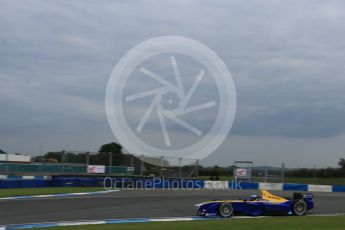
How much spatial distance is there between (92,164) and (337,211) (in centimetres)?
1749

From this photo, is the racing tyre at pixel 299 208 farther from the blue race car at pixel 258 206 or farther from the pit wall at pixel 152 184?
the pit wall at pixel 152 184

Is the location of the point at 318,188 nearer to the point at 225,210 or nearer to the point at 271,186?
the point at 271,186

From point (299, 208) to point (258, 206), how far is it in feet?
4.07

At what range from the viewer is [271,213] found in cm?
1438

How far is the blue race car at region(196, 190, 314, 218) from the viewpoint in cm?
1365

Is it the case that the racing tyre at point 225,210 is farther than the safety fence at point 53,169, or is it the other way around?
the safety fence at point 53,169

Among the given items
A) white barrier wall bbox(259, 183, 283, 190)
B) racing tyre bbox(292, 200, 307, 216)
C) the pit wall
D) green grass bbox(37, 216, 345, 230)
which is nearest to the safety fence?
the pit wall

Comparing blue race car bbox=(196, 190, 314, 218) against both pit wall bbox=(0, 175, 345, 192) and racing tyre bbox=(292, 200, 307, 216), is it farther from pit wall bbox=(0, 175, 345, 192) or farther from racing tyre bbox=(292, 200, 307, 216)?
pit wall bbox=(0, 175, 345, 192)

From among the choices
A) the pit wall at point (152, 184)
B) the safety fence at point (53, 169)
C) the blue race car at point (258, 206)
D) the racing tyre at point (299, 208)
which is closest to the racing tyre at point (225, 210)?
the blue race car at point (258, 206)

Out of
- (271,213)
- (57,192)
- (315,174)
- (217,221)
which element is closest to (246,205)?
(271,213)

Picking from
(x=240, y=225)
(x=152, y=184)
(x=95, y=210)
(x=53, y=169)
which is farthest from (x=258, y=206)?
(x=53, y=169)

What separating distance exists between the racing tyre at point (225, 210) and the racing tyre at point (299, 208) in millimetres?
1884

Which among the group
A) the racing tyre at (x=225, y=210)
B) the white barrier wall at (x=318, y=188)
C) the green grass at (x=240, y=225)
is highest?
the white barrier wall at (x=318, y=188)

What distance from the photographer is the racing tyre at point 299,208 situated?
14.3 meters
